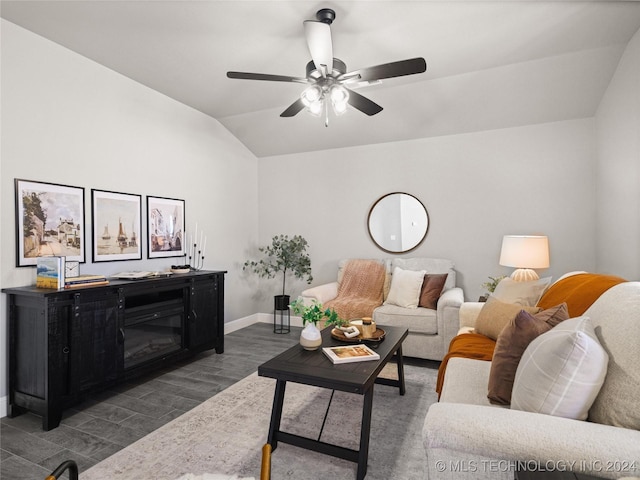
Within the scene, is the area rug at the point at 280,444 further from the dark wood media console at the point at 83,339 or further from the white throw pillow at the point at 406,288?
the white throw pillow at the point at 406,288

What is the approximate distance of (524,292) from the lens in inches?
96.3

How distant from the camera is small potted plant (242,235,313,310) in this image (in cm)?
487

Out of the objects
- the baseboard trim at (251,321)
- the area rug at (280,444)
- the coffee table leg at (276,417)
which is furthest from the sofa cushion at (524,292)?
the baseboard trim at (251,321)

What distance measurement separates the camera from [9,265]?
8.36ft

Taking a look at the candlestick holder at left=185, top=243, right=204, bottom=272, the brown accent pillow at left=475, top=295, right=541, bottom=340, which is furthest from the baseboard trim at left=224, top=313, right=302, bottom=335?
the brown accent pillow at left=475, top=295, right=541, bottom=340

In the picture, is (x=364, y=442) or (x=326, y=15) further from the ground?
(x=326, y=15)

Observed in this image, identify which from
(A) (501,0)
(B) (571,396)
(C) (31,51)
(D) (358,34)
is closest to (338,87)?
(D) (358,34)

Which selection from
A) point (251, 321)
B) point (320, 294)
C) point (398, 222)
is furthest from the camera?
point (251, 321)

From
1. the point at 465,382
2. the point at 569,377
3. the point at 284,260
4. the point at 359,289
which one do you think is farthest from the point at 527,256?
the point at 284,260

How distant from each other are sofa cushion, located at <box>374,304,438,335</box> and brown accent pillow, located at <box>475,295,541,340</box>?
0.86 meters

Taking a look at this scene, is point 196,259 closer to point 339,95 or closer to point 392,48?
point 339,95

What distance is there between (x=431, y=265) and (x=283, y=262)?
1.97 meters

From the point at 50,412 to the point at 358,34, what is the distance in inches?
135

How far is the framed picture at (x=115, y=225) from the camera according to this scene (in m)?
3.15
